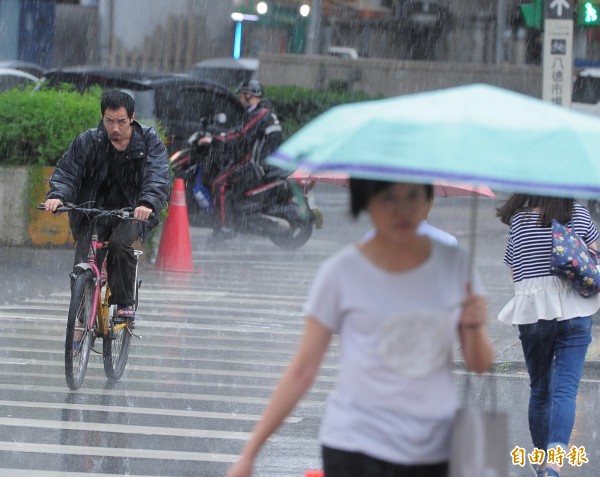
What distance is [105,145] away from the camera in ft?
26.3

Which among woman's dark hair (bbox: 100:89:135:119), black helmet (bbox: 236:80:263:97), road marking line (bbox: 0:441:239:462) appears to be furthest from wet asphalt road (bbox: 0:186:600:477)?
black helmet (bbox: 236:80:263:97)

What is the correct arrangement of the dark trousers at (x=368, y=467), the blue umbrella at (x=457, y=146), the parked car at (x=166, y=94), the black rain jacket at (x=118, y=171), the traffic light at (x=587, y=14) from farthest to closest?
the parked car at (x=166, y=94), the traffic light at (x=587, y=14), the black rain jacket at (x=118, y=171), the dark trousers at (x=368, y=467), the blue umbrella at (x=457, y=146)

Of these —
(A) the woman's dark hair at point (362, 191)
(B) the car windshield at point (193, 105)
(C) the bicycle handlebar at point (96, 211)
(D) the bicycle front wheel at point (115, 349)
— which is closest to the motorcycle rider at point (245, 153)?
(B) the car windshield at point (193, 105)

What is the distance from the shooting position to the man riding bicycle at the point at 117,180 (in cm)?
792

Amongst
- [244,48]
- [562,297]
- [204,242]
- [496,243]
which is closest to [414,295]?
[562,297]

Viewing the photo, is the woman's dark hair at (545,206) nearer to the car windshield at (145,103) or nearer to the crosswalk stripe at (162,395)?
the crosswalk stripe at (162,395)

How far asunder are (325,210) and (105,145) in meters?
12.8

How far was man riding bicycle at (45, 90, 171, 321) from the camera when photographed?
7922mm

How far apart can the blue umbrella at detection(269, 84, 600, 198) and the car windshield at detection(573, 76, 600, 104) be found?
21.7 m

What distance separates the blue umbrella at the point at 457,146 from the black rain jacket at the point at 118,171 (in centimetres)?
461

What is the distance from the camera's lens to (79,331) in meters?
7.85

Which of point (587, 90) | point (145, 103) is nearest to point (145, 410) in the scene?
point (145, 103)

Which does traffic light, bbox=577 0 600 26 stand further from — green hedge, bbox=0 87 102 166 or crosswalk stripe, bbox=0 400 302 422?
crosswalk stripe, bbox=0 400 302 422

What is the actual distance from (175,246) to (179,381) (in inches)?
217
